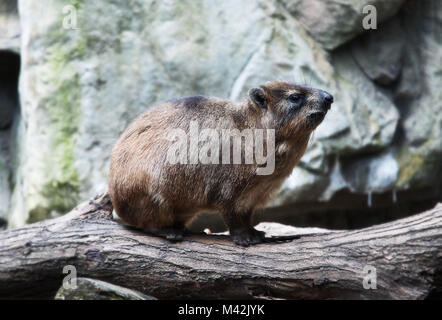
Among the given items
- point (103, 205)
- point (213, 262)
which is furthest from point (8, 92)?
point (213, 262)

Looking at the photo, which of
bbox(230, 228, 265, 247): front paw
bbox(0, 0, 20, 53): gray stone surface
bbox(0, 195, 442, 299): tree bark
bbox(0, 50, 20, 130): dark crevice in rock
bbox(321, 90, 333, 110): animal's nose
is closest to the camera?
bbox(0, 195, 442, 299): tree bark

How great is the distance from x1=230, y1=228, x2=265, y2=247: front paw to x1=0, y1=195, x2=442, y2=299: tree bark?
74 mm

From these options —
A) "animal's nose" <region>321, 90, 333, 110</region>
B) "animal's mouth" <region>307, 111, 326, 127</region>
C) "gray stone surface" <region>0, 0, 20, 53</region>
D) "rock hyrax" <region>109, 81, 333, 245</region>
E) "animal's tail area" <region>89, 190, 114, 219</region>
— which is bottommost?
"animal's tail area" <region>89, 190, 114, 219</region>

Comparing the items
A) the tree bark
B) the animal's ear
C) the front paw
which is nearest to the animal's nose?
the animal's ear

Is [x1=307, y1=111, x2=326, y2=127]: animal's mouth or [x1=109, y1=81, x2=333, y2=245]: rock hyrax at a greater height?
[x1=307, y1=111, x2=326, y2=127]: animal's mouth

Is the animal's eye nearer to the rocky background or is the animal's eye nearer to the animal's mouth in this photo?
the animal's mouth

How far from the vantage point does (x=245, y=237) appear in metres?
5.18

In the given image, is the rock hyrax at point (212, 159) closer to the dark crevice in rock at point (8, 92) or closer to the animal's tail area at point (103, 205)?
the animal's tail area at point (103, 205)

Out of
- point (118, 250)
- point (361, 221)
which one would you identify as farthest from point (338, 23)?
point (118, 250)

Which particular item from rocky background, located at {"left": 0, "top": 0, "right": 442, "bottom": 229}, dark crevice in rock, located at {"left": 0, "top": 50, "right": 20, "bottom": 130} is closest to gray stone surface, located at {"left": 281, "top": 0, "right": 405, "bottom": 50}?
rocky background, located at {"left": 0, "top": 0, "right": 442, "bottom": 229}

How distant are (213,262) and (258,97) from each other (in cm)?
155

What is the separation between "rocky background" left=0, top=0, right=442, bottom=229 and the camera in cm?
837

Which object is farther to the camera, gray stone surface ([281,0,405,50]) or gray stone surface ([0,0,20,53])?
gray stone surface ([0,0,20,53])

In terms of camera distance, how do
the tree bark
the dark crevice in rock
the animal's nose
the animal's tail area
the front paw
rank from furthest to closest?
the dark crevice in rock → the animal's tail area → the animal's nose → the front paw → the tree bark
